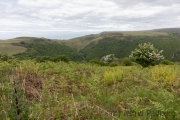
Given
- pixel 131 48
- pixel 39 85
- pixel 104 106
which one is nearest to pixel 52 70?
pixel 39 85

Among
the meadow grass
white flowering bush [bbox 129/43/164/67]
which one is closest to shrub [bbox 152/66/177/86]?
the meadow grass

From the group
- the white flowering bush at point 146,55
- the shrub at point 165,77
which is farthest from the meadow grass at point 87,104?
the white flowering bush at point 146,55

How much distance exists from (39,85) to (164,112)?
3.84 metres

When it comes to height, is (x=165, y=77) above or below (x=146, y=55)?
above

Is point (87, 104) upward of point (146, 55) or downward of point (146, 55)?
upward

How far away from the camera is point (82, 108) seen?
366 centimetres

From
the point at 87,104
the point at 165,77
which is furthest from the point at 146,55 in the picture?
the point at 87,104

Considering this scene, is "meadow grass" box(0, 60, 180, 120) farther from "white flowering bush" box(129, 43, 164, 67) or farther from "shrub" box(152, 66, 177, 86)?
"white flowering bush" box(129, 43, 164, 67)

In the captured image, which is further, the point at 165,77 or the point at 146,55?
the point at 146,55

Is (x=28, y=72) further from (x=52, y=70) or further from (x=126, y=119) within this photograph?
(x=126, y=119)

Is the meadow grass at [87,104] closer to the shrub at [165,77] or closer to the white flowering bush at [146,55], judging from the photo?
the shrub at [165,77]

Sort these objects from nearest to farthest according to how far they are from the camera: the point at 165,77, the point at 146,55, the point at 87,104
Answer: the point at 87,104 → the point at 165,77 → the point at 146,55

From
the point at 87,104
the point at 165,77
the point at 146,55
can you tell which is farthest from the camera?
the point at 146,55

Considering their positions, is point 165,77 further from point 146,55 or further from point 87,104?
point 146,55
